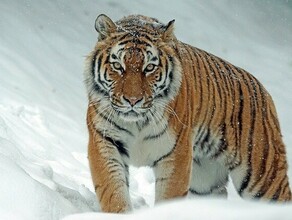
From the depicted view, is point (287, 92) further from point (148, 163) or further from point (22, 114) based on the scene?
point (148, 163)

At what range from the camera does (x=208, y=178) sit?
17.3ft

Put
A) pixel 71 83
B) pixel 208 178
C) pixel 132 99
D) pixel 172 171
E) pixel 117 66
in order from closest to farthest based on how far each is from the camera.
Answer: pixel 132 99 < pixel 117 66 < pixel 172 171 < pixel 208 178 < pixel 71 83

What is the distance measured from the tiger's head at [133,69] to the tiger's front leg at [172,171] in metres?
0.23

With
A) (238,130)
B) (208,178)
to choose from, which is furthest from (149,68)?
(208,178)

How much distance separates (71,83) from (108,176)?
17.1 feet

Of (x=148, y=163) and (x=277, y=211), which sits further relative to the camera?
(x=148, y=163)

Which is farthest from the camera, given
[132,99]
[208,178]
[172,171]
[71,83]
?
[71,83]

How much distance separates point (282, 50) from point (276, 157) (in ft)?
22.8

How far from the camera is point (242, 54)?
11.5 meters

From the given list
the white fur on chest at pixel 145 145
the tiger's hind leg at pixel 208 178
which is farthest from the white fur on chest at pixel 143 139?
the tiger's hind leg at pixel 208 178

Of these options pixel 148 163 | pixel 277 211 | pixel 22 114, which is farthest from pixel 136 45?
pixel 22 114

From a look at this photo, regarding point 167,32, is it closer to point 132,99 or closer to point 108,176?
point 132,99

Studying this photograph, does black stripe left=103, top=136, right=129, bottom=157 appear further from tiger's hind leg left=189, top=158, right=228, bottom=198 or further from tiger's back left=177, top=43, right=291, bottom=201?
tiger's hind leg left=189, top=158, right=228, bottom=198

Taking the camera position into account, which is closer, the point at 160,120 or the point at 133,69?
the point at 133,69
